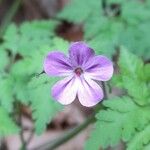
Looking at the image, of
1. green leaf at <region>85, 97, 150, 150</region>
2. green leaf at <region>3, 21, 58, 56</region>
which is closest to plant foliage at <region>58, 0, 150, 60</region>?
green leaf at <region>3, 21, 58, 56</region>

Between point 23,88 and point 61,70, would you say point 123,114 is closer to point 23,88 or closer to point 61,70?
point 61,70

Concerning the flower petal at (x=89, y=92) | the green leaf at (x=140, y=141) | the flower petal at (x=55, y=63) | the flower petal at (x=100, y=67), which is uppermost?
the flower petal at (x=55, y=63)

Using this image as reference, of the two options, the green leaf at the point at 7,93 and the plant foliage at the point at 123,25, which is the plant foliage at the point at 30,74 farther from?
the plant foliage at the point at 123,25

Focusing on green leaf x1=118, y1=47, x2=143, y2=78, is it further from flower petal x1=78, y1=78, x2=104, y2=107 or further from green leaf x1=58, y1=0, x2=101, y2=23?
green leaf x1=58, y1=0, x2=101, y2=23

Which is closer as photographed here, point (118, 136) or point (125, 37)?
point (118, 136)

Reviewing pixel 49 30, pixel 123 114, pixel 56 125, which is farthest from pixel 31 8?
pixel 123 114

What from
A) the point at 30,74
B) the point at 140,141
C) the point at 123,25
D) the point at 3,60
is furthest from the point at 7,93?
the point at 123,25

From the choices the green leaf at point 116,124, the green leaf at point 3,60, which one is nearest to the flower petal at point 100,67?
the green leaf at point 116,124

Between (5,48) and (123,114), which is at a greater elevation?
(5,48)
